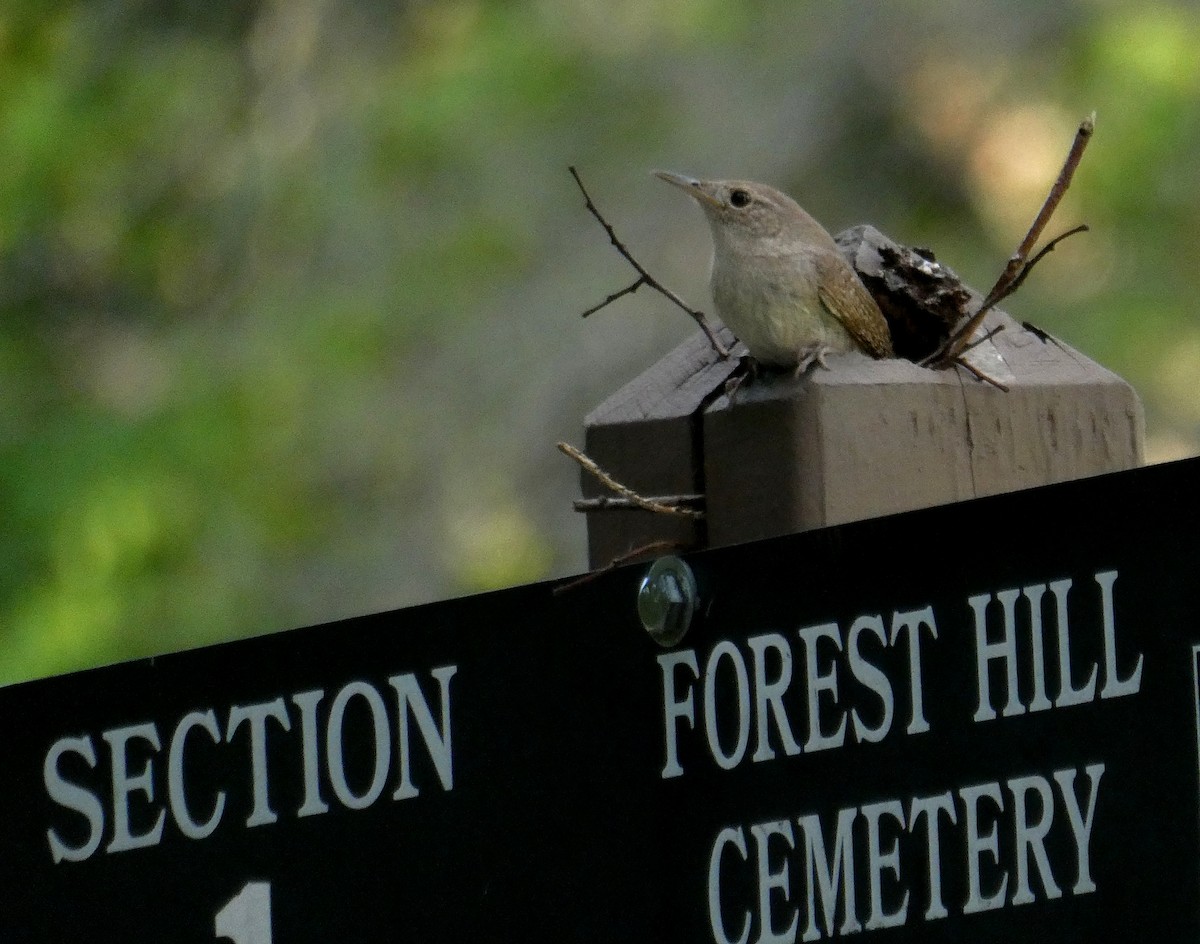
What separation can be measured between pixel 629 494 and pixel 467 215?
22.0ft

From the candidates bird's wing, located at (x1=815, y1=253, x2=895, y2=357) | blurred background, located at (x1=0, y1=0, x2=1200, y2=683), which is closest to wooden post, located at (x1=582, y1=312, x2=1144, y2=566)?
bird's wing, located at (x1=815, y1=253, x2=895, y2=357)

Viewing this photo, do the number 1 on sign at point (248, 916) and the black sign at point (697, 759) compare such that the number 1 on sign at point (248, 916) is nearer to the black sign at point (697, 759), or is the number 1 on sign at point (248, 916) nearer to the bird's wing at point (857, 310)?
the black sign at point (697, 759)

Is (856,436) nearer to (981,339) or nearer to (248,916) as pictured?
(981,339)

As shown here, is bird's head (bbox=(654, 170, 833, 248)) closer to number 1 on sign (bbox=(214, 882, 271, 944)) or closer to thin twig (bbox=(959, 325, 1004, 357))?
thin twig (bbox=(959, 325, 1004, 357))

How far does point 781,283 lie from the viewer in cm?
256

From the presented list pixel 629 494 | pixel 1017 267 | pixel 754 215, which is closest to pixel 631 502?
pixel 629 494

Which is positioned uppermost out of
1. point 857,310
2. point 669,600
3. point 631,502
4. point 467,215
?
point 467,215

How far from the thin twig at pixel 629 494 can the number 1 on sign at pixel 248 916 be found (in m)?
0.55

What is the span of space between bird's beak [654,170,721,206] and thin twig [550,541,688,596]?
2.46 ft

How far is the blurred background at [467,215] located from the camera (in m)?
8.35

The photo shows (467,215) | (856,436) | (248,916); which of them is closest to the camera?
(856,436)

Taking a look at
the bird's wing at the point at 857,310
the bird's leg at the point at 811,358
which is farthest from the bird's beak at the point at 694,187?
the bird's leg at the point at 811,358

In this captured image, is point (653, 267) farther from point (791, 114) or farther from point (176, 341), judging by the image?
point (176, 341)

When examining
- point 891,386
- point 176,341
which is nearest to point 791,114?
point 176,341
